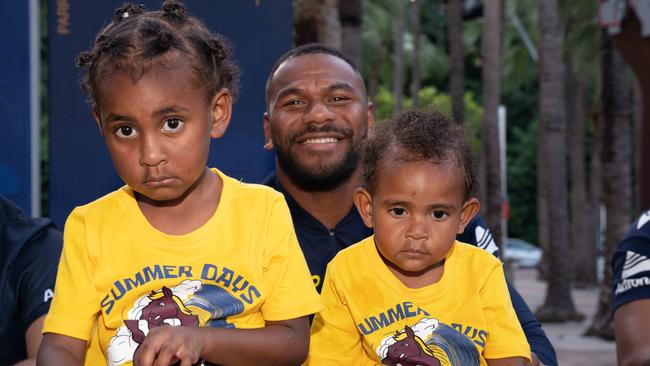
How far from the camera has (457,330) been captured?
3822mm

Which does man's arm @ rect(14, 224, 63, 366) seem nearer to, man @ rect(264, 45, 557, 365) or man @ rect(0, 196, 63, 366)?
man @ rect(0, 196, 63, 366)

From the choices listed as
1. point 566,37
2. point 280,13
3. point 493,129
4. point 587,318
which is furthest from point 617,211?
point 566,37

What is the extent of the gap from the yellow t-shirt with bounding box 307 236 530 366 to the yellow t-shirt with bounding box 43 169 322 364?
1.54 feet

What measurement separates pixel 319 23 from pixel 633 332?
267 inches

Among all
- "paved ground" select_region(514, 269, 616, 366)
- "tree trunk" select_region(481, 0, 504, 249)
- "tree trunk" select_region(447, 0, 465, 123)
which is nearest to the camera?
"paved ground" select_region(514, 269, 616, 366)

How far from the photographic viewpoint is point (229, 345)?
3203 millimetres

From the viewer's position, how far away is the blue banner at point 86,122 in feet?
22.7

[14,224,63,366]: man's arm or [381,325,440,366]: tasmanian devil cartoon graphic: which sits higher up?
[14,224,63,366]: man's arm

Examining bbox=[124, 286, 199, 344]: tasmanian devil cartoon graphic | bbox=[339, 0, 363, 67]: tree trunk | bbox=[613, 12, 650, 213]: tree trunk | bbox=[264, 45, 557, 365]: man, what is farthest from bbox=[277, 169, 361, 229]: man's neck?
bbox=[339, 0, 363, 67]: tree trunk

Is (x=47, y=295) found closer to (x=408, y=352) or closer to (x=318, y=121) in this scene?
(x=408, y=352)

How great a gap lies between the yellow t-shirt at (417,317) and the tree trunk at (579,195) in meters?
29.2

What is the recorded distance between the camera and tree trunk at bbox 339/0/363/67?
11867mm

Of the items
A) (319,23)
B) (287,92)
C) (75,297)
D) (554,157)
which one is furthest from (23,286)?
(554,157)

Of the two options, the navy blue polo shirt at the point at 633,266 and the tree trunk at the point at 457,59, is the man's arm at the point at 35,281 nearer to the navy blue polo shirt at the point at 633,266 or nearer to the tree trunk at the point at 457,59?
the navy blue polo shirt at the point at 633,266
